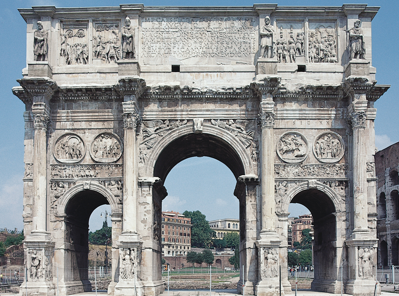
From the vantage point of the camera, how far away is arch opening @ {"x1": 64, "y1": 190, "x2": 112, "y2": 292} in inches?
802

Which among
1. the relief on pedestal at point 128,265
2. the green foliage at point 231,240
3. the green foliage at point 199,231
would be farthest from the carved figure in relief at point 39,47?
the green foliage at point 231,240

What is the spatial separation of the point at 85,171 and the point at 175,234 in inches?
3186

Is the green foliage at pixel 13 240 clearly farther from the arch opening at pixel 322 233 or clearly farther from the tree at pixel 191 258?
the arch opening at pixel 322 233

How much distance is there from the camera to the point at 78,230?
72.0ft

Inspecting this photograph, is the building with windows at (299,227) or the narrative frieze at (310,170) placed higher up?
the narrative frieze at (310,170)

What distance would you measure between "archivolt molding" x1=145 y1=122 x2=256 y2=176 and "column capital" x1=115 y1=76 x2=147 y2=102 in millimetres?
1934

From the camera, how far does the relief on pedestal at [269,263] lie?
18.7 metres

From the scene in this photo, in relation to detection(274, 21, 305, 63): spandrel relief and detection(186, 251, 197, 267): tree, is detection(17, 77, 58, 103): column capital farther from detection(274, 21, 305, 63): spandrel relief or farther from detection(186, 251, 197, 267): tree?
detection(186, 251, 197, 267): tree

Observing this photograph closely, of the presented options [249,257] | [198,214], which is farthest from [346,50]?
[198,214]

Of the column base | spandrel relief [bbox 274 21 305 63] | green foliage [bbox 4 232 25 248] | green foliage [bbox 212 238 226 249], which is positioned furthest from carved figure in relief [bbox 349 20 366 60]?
green foliage [bbox 212 238 226 249]

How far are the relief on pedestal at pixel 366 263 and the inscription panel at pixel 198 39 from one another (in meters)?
8.27

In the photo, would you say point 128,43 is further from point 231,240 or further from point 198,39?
point 231,240

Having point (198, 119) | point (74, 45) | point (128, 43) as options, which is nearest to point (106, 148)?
point (198, 119)

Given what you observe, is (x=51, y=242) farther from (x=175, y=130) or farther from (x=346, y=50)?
(x=346, y=50)
